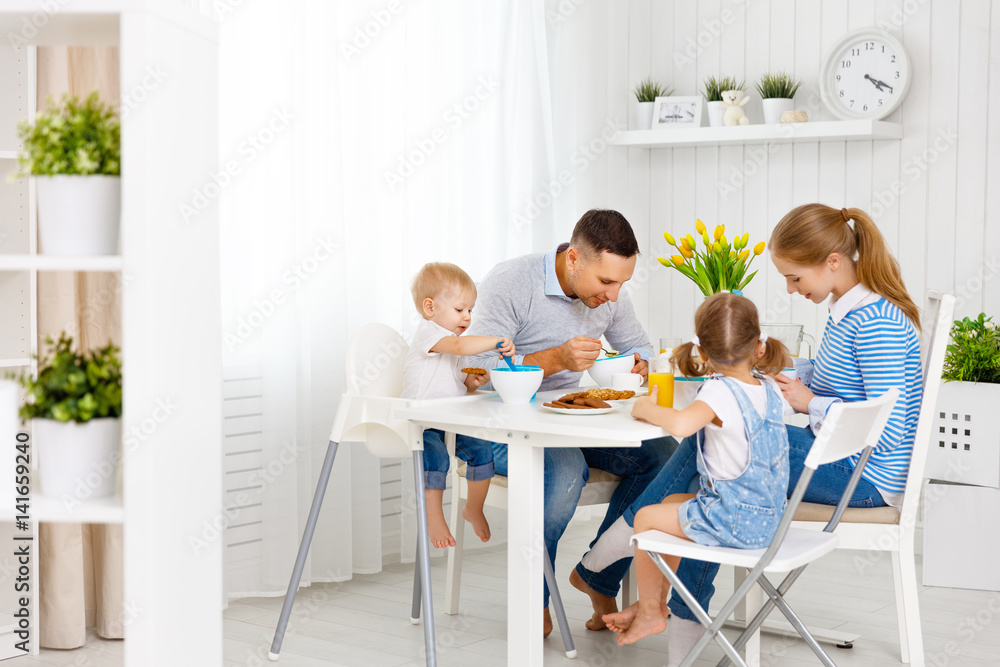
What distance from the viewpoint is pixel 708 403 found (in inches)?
78.5

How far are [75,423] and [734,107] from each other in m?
3.20

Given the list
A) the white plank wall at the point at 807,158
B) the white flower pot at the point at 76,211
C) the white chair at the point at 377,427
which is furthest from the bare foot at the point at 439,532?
the white plank wall at the point at 807,158

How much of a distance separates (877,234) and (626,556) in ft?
3.26

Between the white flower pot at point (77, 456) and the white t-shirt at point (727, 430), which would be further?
the white t-shirt at point (727, 430)

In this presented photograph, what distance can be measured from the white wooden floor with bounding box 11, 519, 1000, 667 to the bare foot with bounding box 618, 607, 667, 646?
40cm

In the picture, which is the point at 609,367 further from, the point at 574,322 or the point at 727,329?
the point at 727,329

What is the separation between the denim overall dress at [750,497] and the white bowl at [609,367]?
0.55 metres

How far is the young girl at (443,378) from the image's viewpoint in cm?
259

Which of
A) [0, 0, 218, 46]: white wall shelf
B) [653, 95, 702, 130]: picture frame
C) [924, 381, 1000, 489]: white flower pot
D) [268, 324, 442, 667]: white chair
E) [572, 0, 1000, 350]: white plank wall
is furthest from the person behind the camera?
[653, 95, 702, 130]: picture frame

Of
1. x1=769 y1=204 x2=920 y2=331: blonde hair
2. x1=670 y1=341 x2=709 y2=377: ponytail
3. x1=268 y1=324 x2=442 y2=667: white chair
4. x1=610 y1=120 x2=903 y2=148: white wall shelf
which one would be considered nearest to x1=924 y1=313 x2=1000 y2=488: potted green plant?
x1=610 y1=120 x2=903 y2=148: white wall shelf

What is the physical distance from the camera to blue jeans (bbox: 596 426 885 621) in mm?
2199

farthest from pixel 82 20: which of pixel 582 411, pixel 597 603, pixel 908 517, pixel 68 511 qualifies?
pixel 597 603

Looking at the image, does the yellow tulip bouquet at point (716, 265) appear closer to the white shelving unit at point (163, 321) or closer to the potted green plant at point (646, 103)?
the white shelving unit at point (163, 321)

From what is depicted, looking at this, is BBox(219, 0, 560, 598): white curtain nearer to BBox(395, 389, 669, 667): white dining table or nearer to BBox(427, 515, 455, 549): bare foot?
BBox(427, 515, 455, 549): bare foot
